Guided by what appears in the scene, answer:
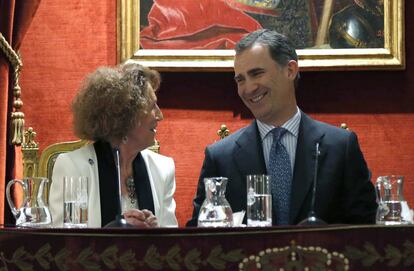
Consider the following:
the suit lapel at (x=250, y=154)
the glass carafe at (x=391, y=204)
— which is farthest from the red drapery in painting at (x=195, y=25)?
the glass carafe at (x=391, y=204)

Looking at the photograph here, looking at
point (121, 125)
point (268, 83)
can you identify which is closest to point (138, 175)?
point (121, 125)

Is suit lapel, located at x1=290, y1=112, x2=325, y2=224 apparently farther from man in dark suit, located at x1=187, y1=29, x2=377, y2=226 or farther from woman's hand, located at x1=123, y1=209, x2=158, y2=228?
woman's hand, located at x1=123, y1=209, x2=158, y2=228

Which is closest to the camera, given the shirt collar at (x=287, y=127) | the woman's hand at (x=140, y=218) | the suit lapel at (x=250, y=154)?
the woman's hand at (x=140, y=218)

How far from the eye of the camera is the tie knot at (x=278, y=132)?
3725mm

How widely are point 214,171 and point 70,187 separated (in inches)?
37.3

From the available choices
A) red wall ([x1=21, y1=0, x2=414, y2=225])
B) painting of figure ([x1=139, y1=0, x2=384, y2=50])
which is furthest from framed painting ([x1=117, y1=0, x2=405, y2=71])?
red wall ([x1=21, y1=0, x2=414, y2=225])

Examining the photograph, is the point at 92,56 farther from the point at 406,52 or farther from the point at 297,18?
the point at 406,52

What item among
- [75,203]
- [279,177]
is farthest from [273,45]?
[75,203]

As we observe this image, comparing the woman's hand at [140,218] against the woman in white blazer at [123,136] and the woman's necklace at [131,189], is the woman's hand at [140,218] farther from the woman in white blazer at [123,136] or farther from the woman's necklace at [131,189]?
the woman's necklace at [131,189]

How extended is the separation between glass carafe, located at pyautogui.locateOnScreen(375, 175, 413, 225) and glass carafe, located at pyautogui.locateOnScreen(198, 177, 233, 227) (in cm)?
47

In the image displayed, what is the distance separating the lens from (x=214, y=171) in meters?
3.74

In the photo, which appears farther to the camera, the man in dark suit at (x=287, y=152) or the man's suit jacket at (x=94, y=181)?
the man's suit jacket at (x=94, y=181)

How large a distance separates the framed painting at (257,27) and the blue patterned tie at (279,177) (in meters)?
1.63

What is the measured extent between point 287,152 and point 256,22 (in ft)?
6.05
